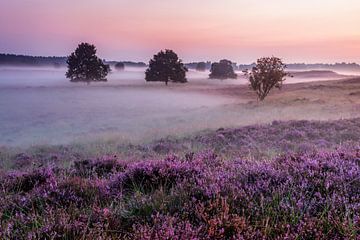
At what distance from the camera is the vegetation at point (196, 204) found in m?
3.12

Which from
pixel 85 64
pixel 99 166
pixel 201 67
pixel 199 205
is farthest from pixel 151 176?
pixel 201 67

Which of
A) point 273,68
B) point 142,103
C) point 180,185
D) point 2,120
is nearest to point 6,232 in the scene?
Answer: point 180,185

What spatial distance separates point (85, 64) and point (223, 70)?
147 ft

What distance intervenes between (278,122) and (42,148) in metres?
13.5

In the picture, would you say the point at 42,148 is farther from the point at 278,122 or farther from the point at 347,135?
the point at 347,135

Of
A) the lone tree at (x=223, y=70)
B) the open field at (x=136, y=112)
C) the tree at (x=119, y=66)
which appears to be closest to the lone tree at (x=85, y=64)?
the open field at (x=136, y=112)

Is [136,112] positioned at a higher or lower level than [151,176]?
lower

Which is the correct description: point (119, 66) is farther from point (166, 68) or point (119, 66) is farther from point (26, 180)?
point (26, 180)

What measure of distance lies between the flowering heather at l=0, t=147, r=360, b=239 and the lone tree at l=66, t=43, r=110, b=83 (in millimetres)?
76495

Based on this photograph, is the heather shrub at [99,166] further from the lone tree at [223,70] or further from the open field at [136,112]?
the lone tree at [223,70]

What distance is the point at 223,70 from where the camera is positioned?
111188 millimetres

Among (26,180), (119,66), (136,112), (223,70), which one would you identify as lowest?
(136,112)

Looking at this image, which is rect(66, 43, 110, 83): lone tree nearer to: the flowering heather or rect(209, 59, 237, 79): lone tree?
rect(209, 59, 237, 79): lone tree

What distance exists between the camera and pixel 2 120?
131 feet
